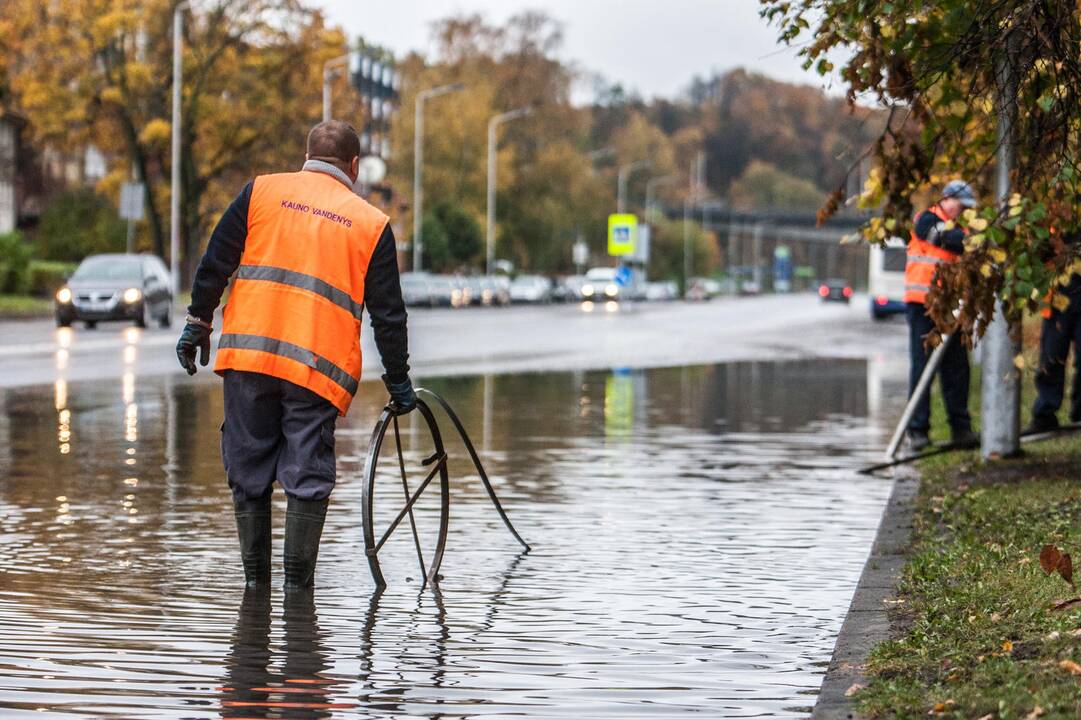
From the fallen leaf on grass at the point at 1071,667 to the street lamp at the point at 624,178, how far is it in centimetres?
13377

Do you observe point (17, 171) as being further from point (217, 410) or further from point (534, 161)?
point (217, 410)

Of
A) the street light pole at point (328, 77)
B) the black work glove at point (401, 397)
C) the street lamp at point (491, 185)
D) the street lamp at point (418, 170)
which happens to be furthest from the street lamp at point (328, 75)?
the black work glove at point (401, 397)

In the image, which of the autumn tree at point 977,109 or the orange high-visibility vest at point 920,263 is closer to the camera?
the autumn tree at point 977,109

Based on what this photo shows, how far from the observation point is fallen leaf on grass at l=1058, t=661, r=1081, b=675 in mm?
6242

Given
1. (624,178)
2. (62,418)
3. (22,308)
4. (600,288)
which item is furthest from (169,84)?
(624,178)

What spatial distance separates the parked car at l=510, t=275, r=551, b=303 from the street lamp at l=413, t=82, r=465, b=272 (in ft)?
15.6

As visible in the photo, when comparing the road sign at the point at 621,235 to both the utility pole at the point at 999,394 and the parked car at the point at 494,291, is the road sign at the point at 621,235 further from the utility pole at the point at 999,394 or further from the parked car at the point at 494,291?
the utility pole at the point at 999,394

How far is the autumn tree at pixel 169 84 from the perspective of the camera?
226 ft

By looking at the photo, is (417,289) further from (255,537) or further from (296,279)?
(296,279)

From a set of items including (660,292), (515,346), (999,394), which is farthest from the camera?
(660,292)

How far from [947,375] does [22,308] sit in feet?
127

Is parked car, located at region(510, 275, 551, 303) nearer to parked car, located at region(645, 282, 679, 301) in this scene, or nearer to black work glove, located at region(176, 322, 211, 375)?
parked car, located at region(645, 282, 679, 301)

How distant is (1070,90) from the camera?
9.93 meters

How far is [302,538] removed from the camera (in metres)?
8.73
